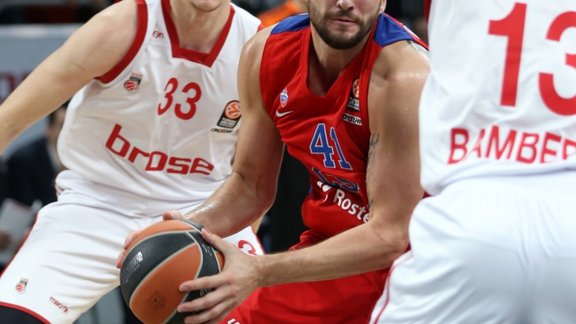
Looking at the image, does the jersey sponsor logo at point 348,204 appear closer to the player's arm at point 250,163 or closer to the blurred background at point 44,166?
A: the player's arm at point 250,163

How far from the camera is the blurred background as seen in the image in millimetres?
7180

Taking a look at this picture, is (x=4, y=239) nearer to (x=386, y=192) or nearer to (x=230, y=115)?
(x=230, y=115)

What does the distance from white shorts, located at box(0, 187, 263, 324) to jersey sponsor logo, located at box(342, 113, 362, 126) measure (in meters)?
1.16

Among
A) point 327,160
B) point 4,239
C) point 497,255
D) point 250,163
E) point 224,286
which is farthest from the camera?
point 4,239

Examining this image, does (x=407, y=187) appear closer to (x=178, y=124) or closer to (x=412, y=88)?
(x=412, y=88)

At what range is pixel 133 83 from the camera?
4828mm

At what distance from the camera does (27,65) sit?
25.3 ft

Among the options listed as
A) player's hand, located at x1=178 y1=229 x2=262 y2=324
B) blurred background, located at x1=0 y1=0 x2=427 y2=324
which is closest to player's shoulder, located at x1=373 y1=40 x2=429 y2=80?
player's hand, located at x1=178 y1=229 x2=262 y2=324

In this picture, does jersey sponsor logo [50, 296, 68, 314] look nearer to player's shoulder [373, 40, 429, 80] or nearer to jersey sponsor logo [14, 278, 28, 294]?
jersey sponsor logo [14, 278, 28, 294]

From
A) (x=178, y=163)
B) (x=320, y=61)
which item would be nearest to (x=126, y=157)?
(x=178, y=163)

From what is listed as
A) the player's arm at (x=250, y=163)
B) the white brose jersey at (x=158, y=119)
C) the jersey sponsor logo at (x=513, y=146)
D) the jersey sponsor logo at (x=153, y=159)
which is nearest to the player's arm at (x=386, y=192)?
the jersey sponsor logo at (x=513, y=146)

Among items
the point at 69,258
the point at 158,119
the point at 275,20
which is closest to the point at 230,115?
the point at 158,119

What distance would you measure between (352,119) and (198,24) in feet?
4.57

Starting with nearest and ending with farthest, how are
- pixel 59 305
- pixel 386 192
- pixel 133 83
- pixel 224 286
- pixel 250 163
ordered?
pixel 224 286
pixel 386 192
pixel 250 163
pixel 59 305
pixel 133 83
